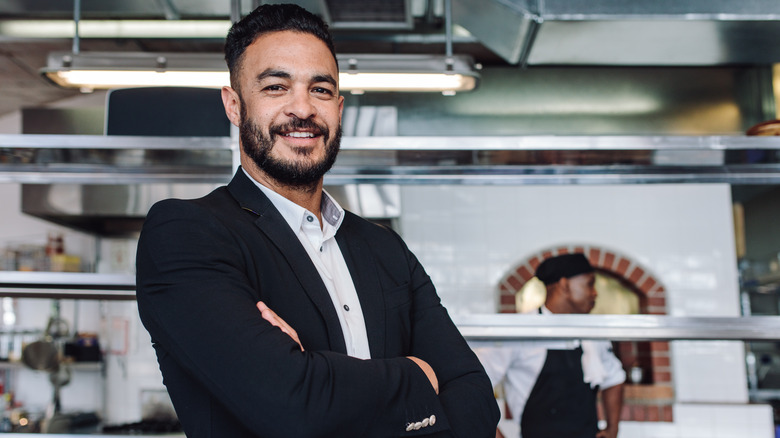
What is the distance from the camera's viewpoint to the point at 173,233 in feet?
3.20

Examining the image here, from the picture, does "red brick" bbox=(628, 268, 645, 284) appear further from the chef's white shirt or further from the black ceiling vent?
the black ceiling vent

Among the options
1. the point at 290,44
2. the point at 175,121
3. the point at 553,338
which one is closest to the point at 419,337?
the point at 290,44

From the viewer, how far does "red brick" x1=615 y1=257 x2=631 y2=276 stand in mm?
5492

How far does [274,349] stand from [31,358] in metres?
4.88

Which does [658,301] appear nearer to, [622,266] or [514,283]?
[622,266]

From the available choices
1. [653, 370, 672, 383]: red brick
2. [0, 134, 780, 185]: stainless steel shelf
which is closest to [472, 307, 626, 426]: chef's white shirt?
[0, 134, 780, 185]: stainless steel shelf

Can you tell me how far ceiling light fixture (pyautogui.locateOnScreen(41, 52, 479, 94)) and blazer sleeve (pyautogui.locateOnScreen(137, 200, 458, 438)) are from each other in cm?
188

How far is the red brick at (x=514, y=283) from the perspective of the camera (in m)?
5.48

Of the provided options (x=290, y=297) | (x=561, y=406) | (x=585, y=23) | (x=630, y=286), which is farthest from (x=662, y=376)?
(x=290, y=297)

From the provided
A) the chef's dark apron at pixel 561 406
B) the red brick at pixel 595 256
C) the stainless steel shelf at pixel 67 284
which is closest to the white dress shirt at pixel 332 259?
the stainless steel shelf at pixel 67 284

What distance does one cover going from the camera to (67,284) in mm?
1894

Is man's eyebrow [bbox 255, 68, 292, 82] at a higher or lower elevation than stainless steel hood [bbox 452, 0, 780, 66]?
lower

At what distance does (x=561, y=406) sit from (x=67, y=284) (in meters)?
1.90

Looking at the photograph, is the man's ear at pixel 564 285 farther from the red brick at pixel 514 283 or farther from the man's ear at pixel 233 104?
the man's ear at pixel 233 104
